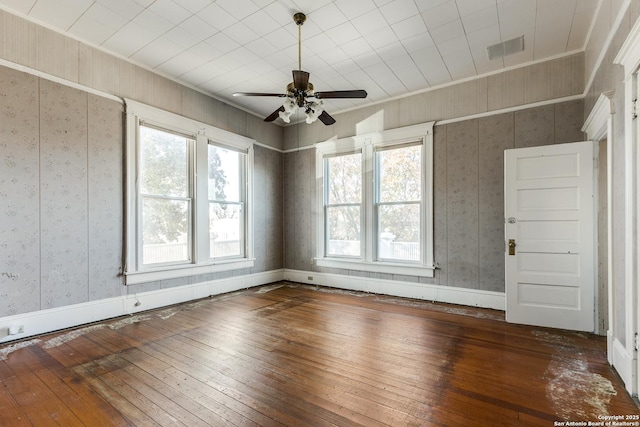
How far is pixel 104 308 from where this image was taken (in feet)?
12.3

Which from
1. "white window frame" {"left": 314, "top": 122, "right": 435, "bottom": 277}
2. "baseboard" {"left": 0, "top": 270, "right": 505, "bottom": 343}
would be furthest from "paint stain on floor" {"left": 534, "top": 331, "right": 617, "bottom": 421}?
"white window frame" {"left": 314, "top": 122, "right": 435, "bottom": 277}

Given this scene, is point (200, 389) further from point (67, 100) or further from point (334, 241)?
point (334, 241)

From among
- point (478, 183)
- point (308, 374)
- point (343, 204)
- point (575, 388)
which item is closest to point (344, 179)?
point (343, 204)

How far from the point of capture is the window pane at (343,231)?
18.2 ft

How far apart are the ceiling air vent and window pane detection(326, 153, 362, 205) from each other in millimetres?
2401

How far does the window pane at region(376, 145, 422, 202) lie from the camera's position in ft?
16.2

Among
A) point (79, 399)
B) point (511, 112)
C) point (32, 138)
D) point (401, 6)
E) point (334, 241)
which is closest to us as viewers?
point (79, 399)

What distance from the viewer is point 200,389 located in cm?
222

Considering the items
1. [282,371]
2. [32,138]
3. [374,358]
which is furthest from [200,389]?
[32,138]

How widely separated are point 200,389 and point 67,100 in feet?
11.4

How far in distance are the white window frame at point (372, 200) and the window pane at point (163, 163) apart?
7.90 feet

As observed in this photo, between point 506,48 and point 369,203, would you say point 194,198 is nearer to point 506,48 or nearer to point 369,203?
point 369,203

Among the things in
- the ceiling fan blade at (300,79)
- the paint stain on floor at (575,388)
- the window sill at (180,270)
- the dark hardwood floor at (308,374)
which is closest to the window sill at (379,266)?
the dark hardwood floor at (308,374)

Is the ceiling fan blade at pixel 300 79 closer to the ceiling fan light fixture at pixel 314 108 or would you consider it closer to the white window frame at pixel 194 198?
the ceiling fan light fixture at pixel 314 108
